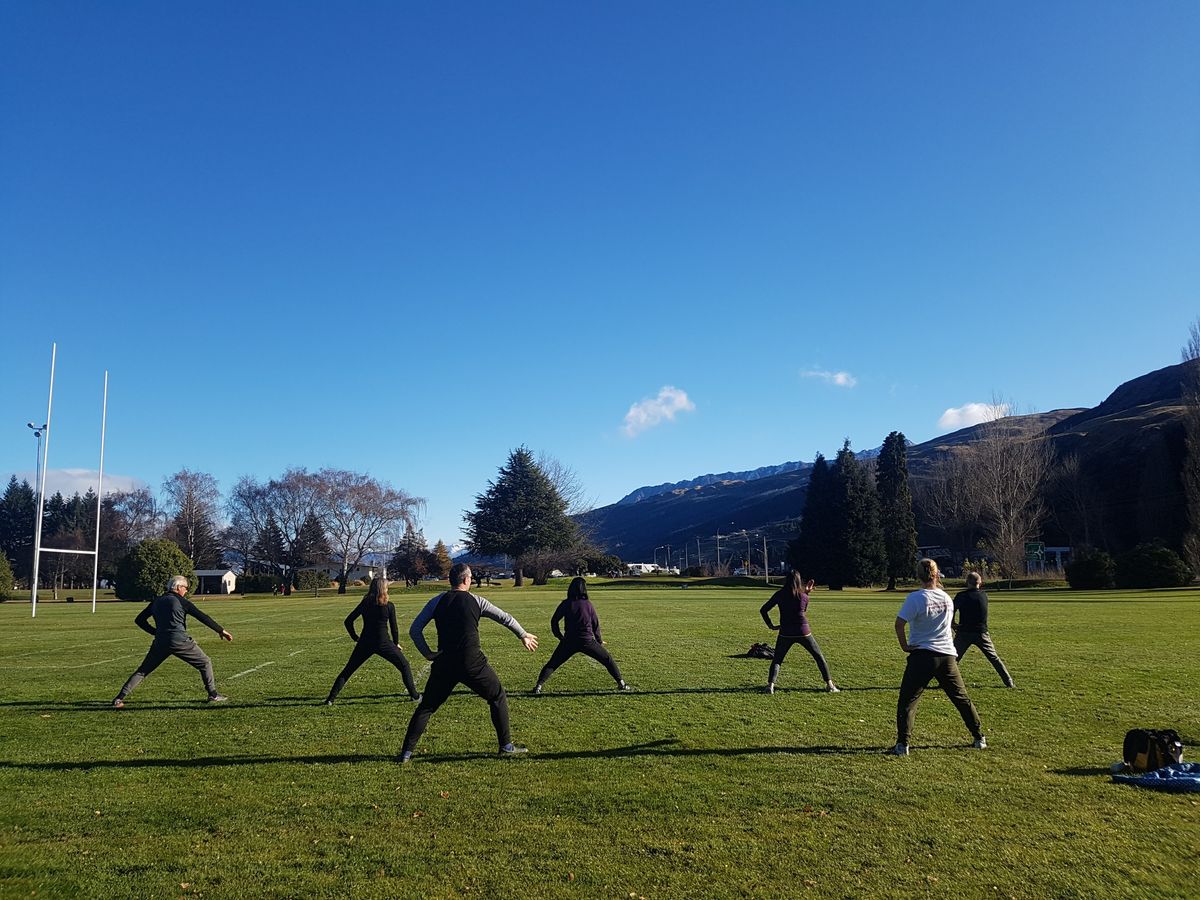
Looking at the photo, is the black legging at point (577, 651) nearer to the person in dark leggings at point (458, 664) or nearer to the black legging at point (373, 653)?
the black legging at point (373, 653)

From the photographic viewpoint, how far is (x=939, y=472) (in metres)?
113

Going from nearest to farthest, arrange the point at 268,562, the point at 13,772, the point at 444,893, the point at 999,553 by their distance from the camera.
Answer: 1. the point at 444,893
2. the point at 13,772
3. the point at 999,553
4. the point at 268,562

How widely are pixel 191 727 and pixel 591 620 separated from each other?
17.8 ft

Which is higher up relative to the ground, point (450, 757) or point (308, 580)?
point (308, 580)

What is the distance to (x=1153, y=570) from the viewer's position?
5288cm

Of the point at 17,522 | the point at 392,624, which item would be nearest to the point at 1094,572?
the point at 392,624

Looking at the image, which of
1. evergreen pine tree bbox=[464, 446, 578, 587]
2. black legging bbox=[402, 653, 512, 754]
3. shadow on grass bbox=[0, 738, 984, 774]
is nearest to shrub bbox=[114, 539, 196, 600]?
evergreen pine tree bbox=[464, 446, 578, 587]

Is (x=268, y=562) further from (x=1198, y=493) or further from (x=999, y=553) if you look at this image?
(x=1198, y=493)

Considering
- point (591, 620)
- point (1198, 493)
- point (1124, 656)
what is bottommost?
point (1124, 656)

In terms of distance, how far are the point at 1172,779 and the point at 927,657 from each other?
2.17 metres

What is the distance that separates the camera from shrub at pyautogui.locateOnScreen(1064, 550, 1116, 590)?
180ft

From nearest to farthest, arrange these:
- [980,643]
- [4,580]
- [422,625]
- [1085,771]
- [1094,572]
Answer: [1085,771]
[422,625]
[980,643]
[4,580]
[1094,572]

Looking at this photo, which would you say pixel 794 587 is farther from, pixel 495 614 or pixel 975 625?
pixel 495 614

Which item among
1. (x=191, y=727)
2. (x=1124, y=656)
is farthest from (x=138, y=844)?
(x=1124, y=656)
